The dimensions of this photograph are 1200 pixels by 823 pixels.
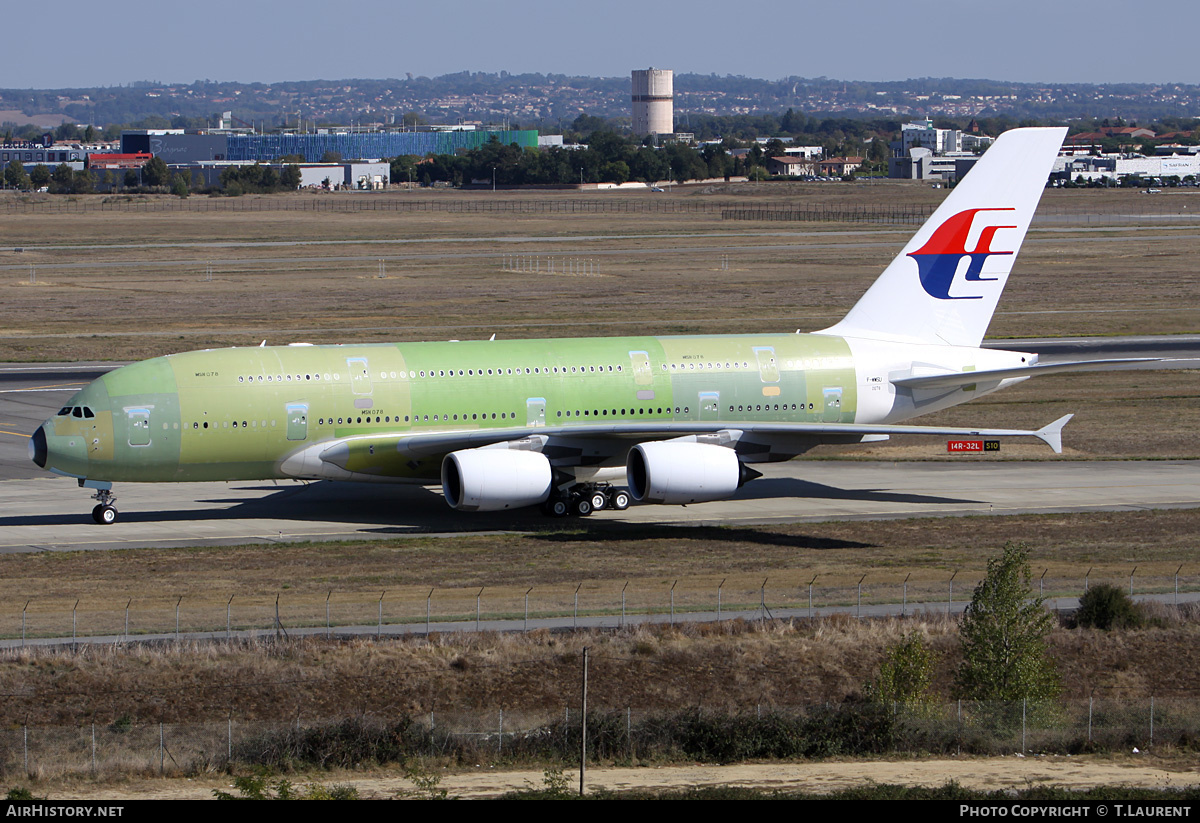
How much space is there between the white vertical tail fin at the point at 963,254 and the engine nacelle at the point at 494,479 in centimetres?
1371

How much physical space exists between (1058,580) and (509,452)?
1721 cm

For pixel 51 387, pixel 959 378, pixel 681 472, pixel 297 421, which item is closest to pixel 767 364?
pixel 959 378

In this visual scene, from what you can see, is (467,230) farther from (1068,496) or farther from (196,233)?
(1068,496)

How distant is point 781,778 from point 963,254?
29.2 metres

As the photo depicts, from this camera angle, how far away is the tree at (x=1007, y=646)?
33.2 m

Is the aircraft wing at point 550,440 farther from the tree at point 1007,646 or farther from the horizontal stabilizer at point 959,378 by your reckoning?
the tree at point 1007,646

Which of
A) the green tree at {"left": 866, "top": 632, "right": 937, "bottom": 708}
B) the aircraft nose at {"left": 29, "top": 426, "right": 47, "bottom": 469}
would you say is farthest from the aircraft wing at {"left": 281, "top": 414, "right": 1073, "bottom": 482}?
the green tree at {"left": 866, "top": 632, "right": 937, "bottom": 708}

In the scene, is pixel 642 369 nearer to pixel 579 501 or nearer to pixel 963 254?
pixel 579 501

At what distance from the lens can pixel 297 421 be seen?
4791 centimetres

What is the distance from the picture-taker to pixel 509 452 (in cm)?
4725

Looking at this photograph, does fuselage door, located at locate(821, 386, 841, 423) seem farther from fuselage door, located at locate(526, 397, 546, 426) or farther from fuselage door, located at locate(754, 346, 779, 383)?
fuselage door, located at locate(526, 397, 546, 426)

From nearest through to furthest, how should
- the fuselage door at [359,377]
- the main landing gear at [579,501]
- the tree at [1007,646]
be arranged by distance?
1. the tree at [1007,646]
2. the fuselage door at [359,377]
3. the main landing gear at [579,501]

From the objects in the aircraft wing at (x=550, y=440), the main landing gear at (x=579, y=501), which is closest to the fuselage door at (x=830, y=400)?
the aircraft wing at (x=550, y=440)

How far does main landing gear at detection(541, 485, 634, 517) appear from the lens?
163ft
